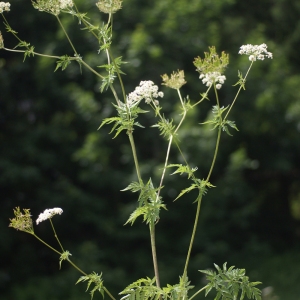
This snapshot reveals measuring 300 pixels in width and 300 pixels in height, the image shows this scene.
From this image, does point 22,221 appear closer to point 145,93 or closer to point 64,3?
point 145,93

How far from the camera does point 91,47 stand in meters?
8.35

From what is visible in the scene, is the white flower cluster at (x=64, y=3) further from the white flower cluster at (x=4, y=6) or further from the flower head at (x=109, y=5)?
the white flower cluster at (x=4, y=6)

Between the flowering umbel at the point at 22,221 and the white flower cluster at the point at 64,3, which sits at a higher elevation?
the white flower cluster at the point at 64,3

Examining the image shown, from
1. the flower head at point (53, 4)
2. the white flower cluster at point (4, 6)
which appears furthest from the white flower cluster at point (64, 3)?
the white flower cluster at point (4, 6)

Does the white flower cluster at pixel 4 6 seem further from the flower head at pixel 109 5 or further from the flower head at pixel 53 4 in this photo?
the flower head at pixel 109 5

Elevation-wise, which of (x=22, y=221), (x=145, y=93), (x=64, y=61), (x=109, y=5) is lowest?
(x=22, y=221)

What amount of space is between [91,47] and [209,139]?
2043 millimetres

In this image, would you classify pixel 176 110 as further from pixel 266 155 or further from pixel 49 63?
pixel 266 155

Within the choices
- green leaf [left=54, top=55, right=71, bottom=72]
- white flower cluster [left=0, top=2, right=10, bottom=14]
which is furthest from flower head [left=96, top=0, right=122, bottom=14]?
white flower cluster [left=0, top=2, right=10, bottom=14]

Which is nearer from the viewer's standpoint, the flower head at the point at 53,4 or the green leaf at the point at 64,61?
the flower head at the point at 53,4

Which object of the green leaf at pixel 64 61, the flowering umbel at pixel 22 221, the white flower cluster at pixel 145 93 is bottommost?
the flowering umbel at pixel 22 221

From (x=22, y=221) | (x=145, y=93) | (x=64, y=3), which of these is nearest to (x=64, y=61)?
(x=64, y=3)

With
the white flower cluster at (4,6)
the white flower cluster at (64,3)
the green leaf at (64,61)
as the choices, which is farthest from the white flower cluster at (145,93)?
the white flower cluster at (4,6)

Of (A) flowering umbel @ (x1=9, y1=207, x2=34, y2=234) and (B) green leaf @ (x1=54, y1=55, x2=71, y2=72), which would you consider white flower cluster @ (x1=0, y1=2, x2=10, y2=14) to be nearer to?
(B) green leaf @ (x1=54, y1=55, x2=71, y2=72)
